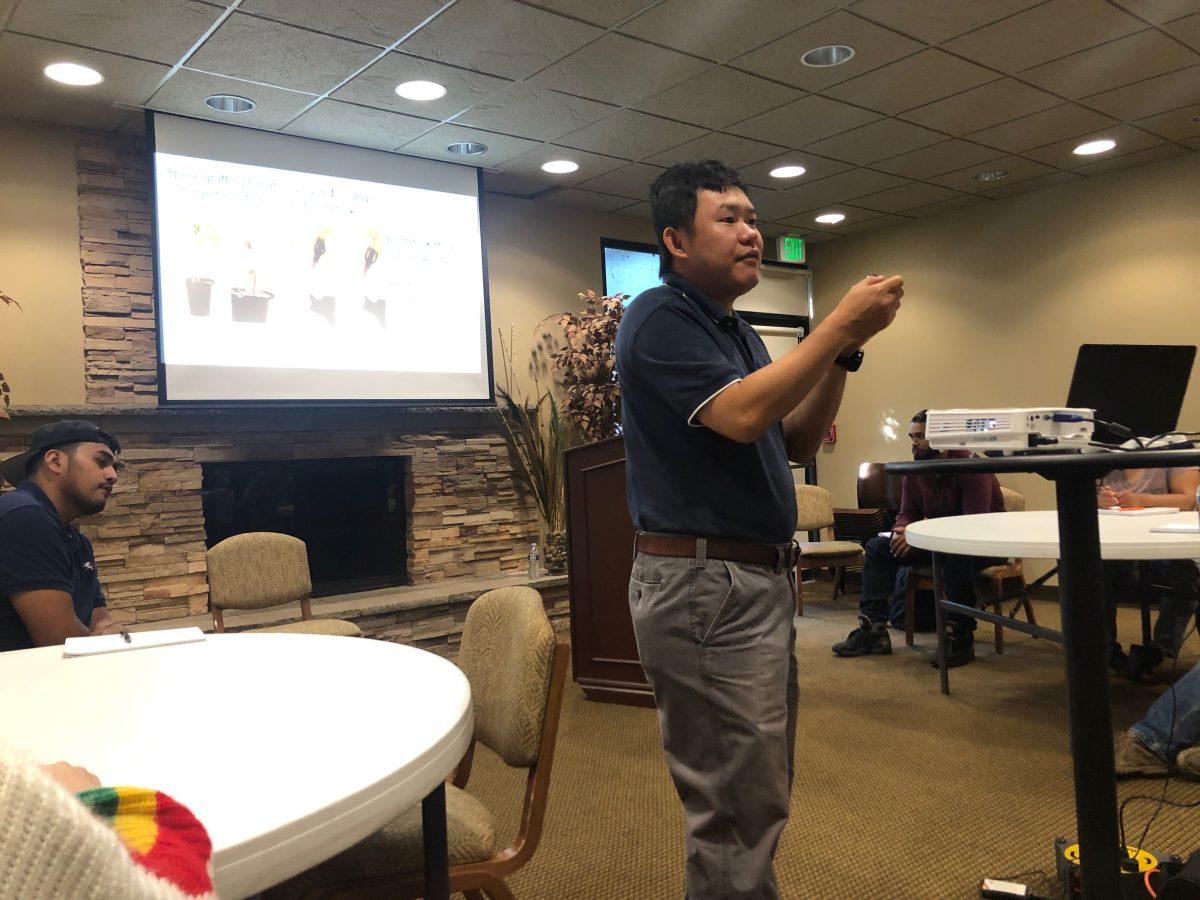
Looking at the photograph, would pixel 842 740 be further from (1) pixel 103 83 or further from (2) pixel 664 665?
(1) pixel 103 83

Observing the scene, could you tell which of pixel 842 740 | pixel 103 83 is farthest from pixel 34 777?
pixel 103 83

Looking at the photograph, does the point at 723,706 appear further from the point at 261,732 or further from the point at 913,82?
the point at 913,82

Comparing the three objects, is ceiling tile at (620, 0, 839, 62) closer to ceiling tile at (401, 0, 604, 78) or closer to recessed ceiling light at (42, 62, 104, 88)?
ceiling tile at (401, 0, 604, 78)

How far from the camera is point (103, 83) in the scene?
11.7ft

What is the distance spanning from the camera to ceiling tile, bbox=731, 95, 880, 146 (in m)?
4.14

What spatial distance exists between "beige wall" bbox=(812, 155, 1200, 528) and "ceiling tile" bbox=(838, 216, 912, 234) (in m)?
0.09

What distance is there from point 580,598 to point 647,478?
7.86 feet

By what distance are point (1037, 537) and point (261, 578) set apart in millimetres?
2580

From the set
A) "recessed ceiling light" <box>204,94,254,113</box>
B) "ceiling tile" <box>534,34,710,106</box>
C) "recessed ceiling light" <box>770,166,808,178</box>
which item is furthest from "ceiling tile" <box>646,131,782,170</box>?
"recessed ceiling light" <box>204,94,254,113</box>

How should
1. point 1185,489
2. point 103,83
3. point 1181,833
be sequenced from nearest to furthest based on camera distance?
point 1181,833 < point 1185,489 < point 103,83

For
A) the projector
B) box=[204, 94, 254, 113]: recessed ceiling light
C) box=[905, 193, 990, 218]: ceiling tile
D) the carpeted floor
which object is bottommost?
the carpeted floor

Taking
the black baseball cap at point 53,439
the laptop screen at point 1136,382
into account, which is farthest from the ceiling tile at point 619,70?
the black baseball cap at point 53,439

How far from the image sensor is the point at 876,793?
255 centimetres

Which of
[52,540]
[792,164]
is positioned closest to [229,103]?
[52,540]
